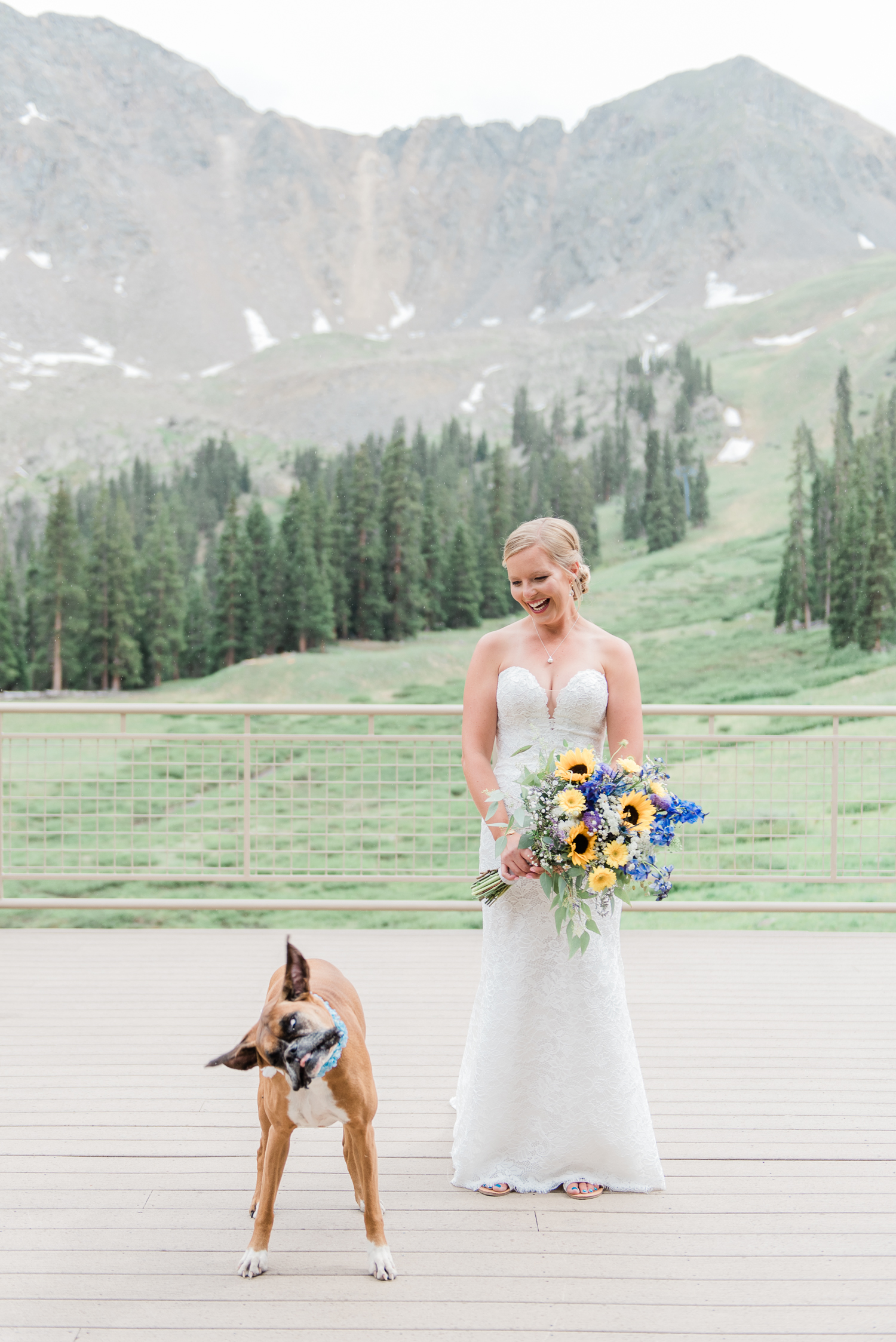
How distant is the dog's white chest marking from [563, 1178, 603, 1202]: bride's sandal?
2.61 feet

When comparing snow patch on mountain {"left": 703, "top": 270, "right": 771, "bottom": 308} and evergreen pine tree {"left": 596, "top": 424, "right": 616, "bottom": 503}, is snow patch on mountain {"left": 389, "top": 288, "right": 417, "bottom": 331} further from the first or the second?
evergreen pine tree {"left": 596, "top": 424, "right": 616, "bottom": 503}

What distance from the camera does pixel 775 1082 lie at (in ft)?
10.5

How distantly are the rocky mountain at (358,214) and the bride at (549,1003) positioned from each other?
77.5 metres

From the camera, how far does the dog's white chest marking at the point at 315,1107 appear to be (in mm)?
1950

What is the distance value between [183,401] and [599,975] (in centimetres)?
6484

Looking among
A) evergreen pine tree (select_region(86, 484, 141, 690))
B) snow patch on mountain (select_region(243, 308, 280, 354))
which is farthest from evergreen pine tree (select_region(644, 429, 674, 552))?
snow patch on mountain (select_region(243, 308, 280, 354))

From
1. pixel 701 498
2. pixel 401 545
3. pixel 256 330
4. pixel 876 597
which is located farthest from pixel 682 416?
pixel 256 330

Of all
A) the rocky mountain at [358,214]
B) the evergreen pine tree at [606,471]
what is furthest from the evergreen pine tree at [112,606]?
the rocky mountain at [358,214]

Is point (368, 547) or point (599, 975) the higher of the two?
point (368, 547)

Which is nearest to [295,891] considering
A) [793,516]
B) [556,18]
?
[793,516]

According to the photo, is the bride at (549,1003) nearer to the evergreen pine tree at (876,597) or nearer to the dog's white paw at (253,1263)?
the dog's white paw at (253,1263)

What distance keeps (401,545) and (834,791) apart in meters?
26.0

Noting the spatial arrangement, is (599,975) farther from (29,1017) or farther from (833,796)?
(833,796)

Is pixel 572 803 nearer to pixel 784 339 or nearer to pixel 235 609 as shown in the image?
pixel 235 609
